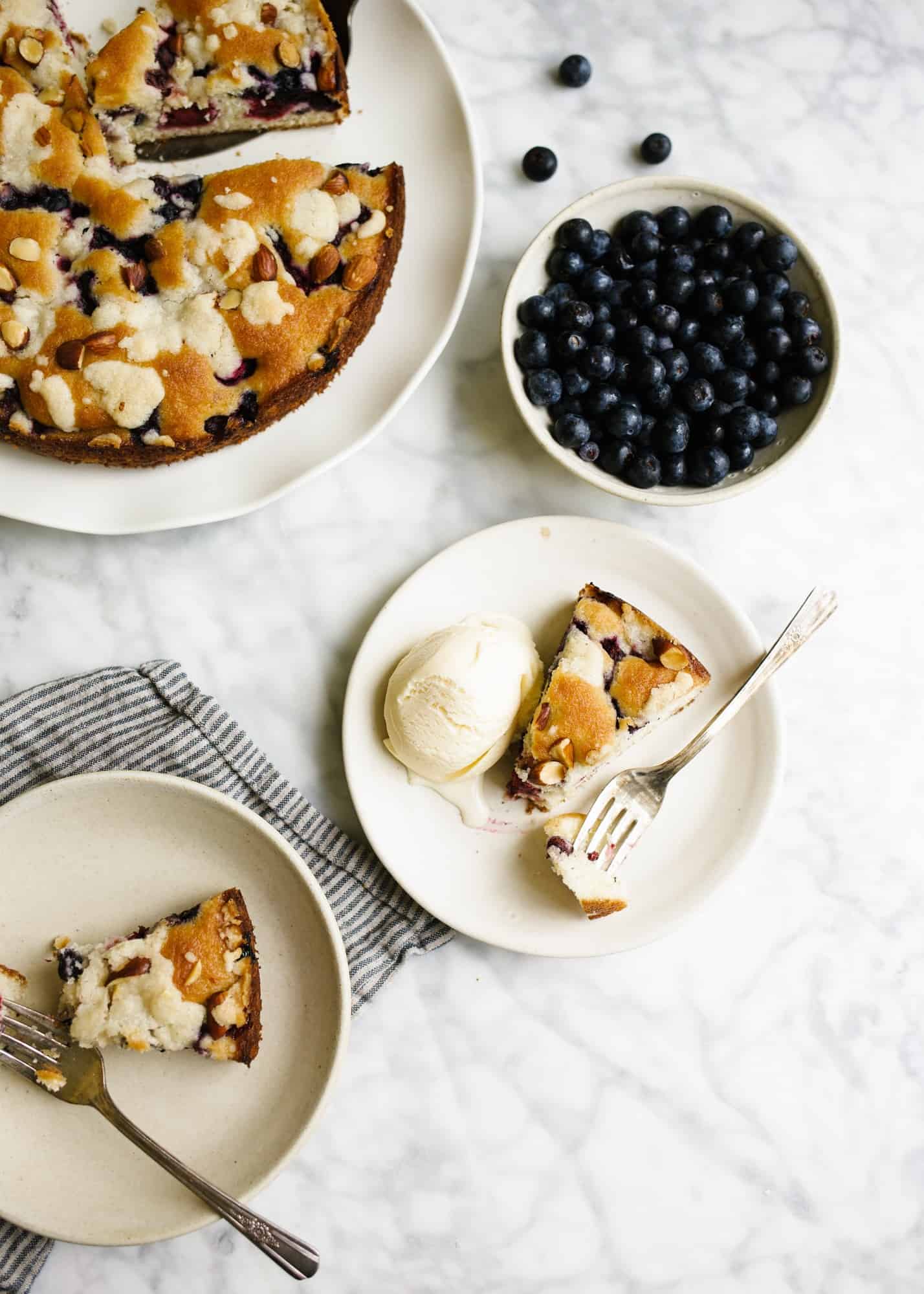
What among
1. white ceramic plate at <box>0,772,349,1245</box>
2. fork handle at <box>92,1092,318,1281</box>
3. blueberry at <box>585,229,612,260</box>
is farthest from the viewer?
blueberry at <box>585,229,612,260</box>

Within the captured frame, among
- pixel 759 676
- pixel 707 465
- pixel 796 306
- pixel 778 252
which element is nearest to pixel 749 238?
pixel 778 252

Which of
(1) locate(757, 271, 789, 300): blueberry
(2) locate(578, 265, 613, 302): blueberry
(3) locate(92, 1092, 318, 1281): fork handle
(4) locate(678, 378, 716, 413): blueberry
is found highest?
(2) locate(578, 265, 613, 302): blueberry

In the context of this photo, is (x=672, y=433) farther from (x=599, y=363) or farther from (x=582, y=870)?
(x=582, y=870)

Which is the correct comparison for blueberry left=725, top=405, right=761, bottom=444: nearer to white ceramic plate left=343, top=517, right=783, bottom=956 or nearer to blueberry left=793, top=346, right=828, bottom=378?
blueberry left=793, top=346, right=828, bottom=378

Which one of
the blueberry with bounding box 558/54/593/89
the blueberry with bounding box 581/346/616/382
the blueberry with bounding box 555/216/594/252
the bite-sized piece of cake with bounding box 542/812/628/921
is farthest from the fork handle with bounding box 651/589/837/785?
the blueberry with bounding box 558/54/593/89

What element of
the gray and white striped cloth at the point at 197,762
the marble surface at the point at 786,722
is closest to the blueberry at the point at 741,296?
the marble surface at the point at 786,722

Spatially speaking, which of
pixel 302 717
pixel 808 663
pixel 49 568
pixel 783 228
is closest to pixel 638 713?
pixel 808 663
